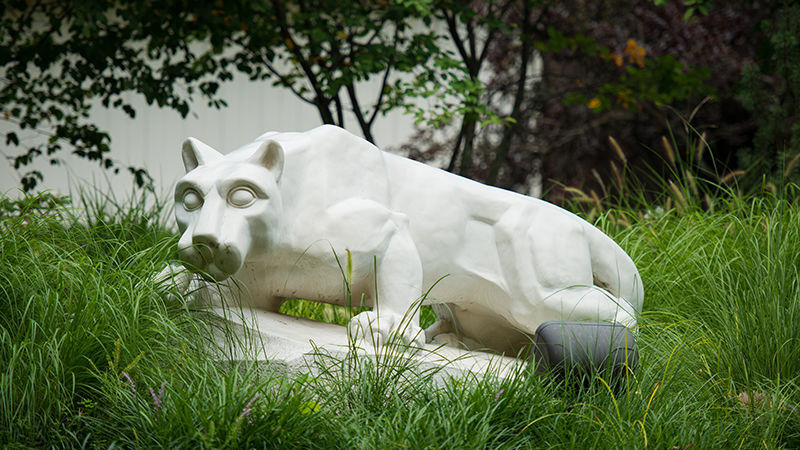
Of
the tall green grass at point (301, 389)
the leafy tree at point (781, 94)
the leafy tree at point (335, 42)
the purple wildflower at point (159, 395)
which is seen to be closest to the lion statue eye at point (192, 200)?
the tall green grass at point (301, 389)

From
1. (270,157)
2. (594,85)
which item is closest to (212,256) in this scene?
(270,157)

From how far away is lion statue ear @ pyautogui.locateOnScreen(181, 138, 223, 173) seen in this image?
2578 mm

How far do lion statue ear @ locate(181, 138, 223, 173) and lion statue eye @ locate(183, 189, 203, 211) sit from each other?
0.15m

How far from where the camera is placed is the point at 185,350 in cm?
239

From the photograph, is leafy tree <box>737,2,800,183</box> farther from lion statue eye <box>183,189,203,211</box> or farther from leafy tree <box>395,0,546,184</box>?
lion statue eye <box>183,189,203,211</box>

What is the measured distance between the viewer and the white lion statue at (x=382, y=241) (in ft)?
7.95

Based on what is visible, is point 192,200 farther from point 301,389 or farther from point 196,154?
point 301,389

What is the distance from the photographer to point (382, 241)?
260cm

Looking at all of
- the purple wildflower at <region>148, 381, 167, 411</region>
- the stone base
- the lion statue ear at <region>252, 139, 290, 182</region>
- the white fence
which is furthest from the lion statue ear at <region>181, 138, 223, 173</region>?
the white fence

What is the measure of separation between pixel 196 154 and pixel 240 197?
288 millimetres

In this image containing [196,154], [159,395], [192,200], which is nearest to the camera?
[159,395]

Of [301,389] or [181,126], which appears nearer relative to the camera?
[301,389]

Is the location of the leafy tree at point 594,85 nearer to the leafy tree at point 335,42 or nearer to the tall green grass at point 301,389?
the leafy tree at point 335,42

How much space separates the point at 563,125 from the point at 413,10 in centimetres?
381
